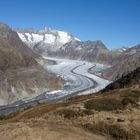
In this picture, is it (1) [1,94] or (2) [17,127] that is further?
(1) [1,94]

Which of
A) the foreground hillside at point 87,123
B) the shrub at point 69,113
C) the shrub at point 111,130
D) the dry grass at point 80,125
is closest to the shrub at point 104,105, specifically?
the foreground hillside at point 87,123

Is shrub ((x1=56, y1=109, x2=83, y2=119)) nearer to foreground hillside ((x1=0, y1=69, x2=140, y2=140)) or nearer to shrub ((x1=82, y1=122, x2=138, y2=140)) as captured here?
foreground hillside ((x1=0, y1=69, x2=140, y2=140))

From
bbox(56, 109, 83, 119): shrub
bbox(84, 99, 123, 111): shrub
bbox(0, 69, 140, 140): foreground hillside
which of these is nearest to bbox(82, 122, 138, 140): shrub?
bbox(0, 69, 140, 140): foreground hillside

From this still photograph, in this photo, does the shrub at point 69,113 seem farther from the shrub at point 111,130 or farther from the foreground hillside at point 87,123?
the shrub at point 111,130

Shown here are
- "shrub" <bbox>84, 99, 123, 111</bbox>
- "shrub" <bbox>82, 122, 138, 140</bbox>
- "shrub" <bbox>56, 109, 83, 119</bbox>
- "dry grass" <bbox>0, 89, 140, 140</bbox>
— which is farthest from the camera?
"shrub" <bbox>84, 99, 123, 111</bbox>

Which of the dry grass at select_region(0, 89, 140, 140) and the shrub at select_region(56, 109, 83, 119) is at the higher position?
the shrub at select_region(56, 109, 83, 119)

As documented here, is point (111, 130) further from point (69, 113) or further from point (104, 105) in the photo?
point (104, 105)

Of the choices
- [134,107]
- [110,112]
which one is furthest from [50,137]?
[134,107]

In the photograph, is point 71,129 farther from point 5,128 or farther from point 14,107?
point 14,107

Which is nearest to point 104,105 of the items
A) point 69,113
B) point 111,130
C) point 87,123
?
point 69,113

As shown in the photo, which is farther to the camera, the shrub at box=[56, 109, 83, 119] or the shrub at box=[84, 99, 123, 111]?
the shrub at box=[84, 99, 123, 111]

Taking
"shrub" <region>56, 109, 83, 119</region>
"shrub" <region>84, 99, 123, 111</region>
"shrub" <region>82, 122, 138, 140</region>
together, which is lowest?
"shrub" <region>82, 122, 138, 140</region>
